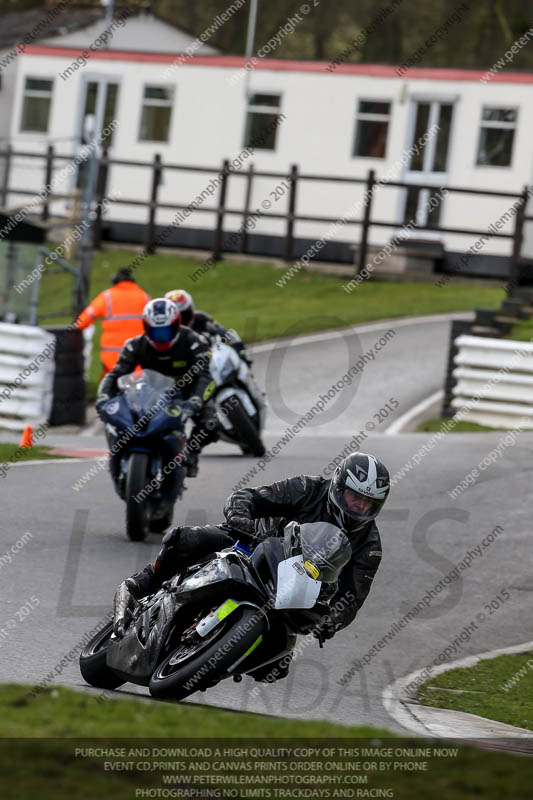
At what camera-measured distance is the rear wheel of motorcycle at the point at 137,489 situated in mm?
10125

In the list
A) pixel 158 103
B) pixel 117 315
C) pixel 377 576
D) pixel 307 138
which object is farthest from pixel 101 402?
pixel 158 103

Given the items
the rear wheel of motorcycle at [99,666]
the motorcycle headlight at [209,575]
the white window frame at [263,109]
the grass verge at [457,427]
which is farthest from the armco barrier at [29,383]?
the white window frame at [263,109]

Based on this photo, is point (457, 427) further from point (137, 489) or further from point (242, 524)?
point (242, 524)

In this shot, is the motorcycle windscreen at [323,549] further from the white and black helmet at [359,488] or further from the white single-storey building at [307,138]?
the white single-storey building at [307,138]

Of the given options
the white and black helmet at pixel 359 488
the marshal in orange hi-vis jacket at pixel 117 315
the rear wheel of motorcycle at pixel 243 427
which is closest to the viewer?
the white and black helmet at pixel 359 488

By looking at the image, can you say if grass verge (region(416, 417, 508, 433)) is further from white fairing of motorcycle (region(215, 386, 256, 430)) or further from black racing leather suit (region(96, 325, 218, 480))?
black racing leather suit (region(96, 325, 218, 480))

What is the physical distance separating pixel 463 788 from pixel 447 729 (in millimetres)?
2299

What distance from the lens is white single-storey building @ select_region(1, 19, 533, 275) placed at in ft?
100

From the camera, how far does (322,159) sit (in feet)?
105

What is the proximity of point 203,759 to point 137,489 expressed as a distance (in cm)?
530

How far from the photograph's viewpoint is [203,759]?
16.1 feet

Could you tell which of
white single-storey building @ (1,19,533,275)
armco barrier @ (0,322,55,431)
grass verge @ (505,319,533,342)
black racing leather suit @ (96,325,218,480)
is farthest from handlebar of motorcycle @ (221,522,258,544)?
white single-storey building @ (1,19,533,275)

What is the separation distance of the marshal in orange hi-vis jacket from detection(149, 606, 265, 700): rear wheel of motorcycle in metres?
9.62

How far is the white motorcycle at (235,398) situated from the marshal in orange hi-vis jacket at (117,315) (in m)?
1.67
